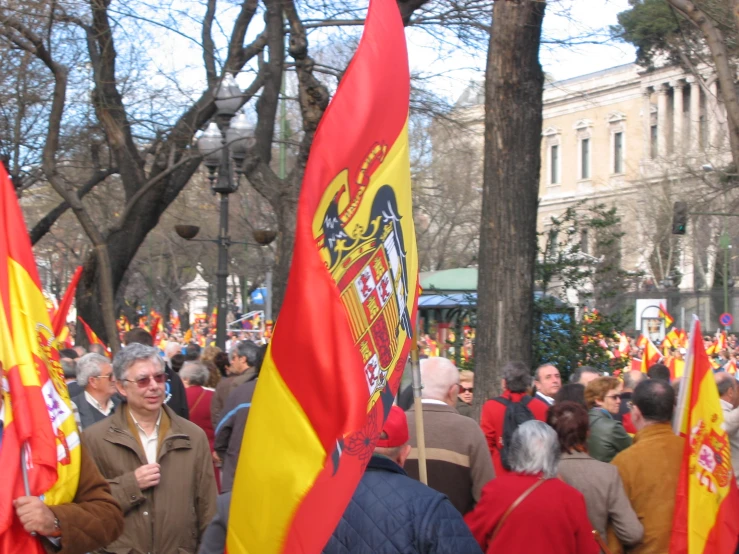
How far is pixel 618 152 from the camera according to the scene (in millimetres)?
64750

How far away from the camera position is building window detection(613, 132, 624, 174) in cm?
6397

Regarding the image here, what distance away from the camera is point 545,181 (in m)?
72.2

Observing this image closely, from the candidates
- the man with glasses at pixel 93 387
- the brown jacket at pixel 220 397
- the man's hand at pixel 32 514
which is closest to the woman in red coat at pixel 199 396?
the brown jacket at pixel 220 397

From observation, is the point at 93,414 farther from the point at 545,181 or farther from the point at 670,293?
the point at 545,181

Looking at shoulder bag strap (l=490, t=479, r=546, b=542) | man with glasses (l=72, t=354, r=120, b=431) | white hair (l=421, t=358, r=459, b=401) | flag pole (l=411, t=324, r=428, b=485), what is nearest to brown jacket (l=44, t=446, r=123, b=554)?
flag pole (l=411, t=324, r=428, b=485)

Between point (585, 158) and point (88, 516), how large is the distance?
6684 cm

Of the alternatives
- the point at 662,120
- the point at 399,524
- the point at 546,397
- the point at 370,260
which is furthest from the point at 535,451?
the point at 662,120

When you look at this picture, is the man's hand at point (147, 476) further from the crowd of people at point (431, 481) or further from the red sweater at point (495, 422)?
the red sweater at point (495, 422)

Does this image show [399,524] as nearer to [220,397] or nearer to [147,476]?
[147,476]

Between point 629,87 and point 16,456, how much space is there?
60.6 m

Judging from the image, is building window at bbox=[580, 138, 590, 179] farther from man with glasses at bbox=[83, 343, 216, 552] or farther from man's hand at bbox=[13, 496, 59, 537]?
man's hand at bbox=[13, 496, 59, 537]

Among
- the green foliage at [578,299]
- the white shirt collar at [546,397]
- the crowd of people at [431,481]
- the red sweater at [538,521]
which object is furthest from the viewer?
the green foliage at [578,299]

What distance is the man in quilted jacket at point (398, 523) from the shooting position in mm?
3227

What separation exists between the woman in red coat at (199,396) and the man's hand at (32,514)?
5378mm
